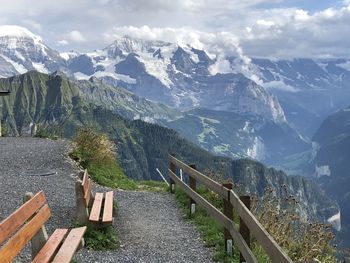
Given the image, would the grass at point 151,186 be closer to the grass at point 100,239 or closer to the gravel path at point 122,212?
the gravel path at point 122,212

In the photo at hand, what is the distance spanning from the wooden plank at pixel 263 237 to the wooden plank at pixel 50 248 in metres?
2.72

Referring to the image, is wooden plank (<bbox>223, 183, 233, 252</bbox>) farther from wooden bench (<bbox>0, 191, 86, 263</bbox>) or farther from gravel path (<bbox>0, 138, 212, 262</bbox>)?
wooden bench (<bbox>0, 191, 86, 263</bbox>)

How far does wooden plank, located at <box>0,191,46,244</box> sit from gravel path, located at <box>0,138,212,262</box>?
2082 mm

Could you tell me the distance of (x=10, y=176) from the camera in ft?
62.3

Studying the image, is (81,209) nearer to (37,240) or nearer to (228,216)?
(228,216)

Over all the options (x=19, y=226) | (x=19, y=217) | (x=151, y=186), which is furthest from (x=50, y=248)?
(x=151, y=186)

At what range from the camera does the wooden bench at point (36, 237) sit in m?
5.87

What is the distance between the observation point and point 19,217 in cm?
641

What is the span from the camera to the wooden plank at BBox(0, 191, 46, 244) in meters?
5.72

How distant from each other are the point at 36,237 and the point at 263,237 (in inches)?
134

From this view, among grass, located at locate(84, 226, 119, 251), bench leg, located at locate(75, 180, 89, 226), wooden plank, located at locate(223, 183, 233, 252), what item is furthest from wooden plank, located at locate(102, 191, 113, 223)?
wooden plank, located at locate(223, 183, 233, 252)

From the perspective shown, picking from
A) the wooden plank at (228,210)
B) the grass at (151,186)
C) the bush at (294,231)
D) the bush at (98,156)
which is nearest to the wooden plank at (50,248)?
the wooden plank at (228,210)

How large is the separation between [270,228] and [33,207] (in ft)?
18.0

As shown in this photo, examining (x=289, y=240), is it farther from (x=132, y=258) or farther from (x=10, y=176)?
(x=10, y=176)
